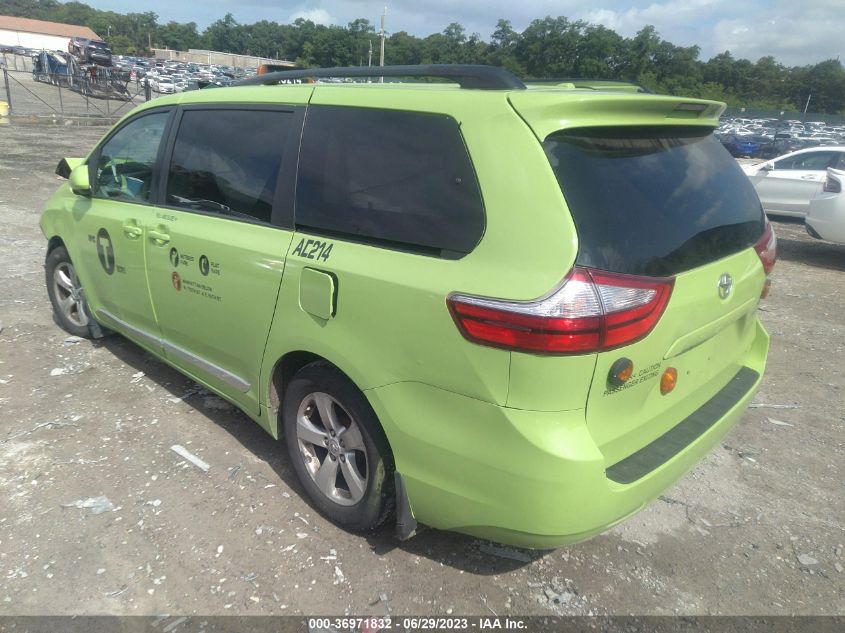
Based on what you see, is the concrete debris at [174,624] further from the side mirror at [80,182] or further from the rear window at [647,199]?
the side mirror at [80,182]

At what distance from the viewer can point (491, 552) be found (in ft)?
9.10

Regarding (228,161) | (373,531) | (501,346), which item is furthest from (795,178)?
(501,346)

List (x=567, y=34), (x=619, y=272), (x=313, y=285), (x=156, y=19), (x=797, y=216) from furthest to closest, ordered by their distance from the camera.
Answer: (x=156, y=19) → (x=567, y=34) → (x=797, y=216) → (x=313, y=285) → (x=619, y=272)

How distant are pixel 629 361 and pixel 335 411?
1.28 m

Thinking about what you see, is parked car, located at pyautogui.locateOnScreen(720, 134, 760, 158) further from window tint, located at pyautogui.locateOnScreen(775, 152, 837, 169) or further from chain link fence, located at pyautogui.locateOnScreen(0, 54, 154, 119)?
chain link fence, located at pyautogui.locateOnScreen(0, 54, 154, 119)

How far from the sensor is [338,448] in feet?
9.07

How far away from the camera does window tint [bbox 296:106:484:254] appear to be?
2221 millimetres

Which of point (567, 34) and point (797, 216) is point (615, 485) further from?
point (567, 34)

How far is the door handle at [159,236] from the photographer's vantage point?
3455 millimetres

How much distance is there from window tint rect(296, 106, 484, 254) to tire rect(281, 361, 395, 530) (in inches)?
25.5

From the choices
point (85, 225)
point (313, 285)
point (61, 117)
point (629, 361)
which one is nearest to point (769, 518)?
point (629, 361)

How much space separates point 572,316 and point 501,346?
243 millimetres

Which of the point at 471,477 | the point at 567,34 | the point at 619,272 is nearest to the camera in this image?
the point at 619,272

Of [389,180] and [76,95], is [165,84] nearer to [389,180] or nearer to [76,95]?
[76,95]
